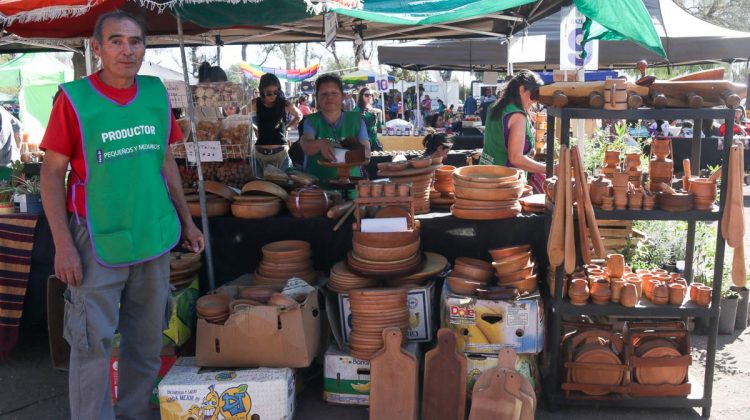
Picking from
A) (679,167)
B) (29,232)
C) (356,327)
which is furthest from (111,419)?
(679,167)

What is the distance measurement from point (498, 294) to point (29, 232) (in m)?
2.91

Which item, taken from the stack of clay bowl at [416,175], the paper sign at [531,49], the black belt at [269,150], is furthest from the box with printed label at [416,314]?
the paper sign at [531,49]

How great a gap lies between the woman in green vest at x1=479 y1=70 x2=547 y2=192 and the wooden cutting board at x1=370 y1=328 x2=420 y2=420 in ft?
5.82

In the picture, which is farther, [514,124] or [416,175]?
[514,124]

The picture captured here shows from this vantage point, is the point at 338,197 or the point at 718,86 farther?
the point at 338,197

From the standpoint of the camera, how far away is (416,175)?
3.89 meters

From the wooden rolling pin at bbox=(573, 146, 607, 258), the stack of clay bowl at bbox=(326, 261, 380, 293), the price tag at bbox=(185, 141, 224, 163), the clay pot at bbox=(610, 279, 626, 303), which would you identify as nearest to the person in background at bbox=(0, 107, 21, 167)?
the price tag at bbox=(185, 141, 224, 163)

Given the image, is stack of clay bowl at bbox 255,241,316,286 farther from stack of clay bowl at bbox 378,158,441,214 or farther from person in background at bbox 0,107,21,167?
person in background at bbox 0,107,21,167

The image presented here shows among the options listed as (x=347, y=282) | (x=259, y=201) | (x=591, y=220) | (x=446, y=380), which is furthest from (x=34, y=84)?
(x=591, y=220)

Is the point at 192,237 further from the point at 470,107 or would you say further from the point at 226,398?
the point at 470,107

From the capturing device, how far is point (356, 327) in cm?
336

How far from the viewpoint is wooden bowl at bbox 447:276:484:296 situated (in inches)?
132

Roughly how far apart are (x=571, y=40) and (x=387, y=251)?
3107 mm

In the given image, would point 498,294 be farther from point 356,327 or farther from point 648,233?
point 648,233
